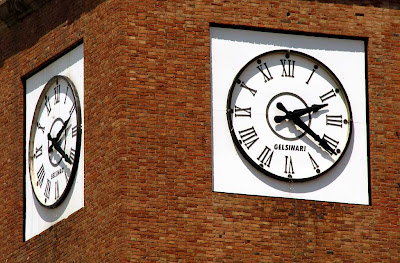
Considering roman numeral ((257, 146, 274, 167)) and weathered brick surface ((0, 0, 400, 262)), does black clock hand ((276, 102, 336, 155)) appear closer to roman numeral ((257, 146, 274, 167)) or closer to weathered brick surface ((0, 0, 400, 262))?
roman numeral ((257, 146, 274, 167))

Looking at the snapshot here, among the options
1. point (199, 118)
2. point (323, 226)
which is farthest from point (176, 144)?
point (323, 226)

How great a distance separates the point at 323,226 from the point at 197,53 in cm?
366

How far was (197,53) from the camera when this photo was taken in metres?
37.4

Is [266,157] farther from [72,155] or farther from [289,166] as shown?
[72,155]

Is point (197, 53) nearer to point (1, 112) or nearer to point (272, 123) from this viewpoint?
point (272, 123)

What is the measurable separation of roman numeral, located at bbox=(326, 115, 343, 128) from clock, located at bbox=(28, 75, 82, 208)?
14.1 feet

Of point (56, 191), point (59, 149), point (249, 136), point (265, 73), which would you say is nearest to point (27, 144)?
point (59, 149)

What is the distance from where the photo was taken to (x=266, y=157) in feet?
122

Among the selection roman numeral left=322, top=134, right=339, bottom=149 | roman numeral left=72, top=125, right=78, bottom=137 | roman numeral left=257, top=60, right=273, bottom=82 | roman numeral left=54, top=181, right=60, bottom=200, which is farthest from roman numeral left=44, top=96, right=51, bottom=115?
roman numeral left=322, top=134, right=339, bottom=149

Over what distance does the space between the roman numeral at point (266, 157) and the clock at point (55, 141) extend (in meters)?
3.21

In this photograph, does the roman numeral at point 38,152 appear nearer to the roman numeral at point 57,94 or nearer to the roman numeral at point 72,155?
the roman numeral at point 57,94

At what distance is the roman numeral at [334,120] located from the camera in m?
37.6

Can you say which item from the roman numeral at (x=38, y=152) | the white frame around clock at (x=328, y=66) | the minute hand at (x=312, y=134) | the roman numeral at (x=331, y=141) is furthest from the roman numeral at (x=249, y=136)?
the roman numeral at (x=38, y=152)

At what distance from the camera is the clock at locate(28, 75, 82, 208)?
124 ft
